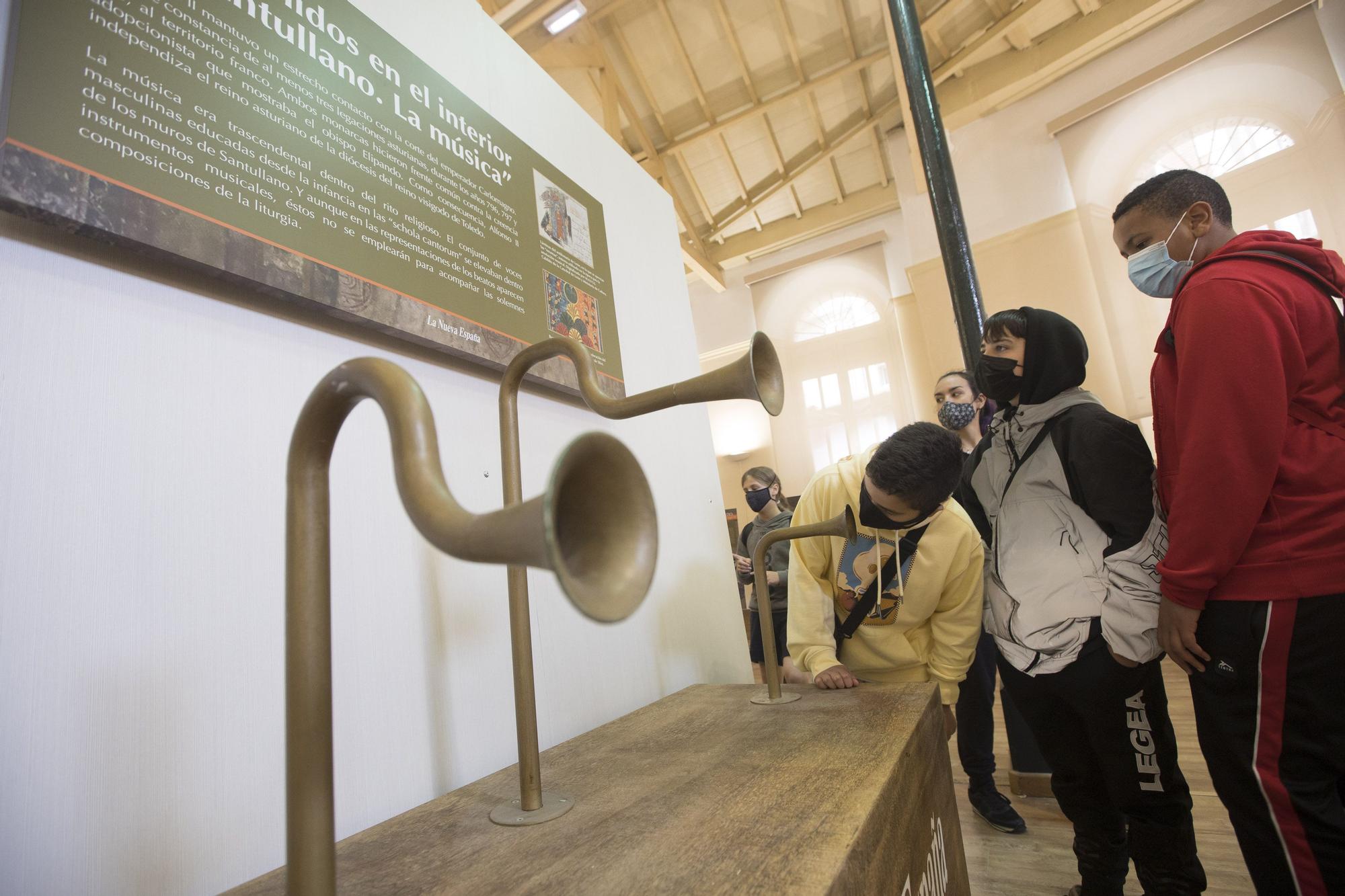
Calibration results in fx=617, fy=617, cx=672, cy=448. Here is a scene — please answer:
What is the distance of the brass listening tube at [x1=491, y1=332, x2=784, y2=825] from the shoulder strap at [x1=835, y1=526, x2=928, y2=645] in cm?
99

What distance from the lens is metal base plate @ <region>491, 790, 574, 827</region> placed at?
2.32ft

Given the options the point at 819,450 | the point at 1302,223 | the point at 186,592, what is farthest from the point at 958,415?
the point at 819,450

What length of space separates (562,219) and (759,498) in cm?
181

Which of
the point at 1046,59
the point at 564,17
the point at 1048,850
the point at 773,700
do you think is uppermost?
the point at 1046,59

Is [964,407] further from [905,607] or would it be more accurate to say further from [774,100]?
[774,100]

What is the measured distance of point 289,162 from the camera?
84 centimetres

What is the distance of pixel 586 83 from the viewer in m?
6.13

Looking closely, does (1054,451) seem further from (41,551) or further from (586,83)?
(586,83)

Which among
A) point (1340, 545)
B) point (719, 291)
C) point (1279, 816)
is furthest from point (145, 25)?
point (719, 291)

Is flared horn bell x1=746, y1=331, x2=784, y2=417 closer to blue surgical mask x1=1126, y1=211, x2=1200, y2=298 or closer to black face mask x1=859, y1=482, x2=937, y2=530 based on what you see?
black face mask x1=859, y1=482, x2=937, y2=530

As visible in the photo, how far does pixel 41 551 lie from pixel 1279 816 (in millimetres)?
1729

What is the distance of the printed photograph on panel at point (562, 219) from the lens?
1.40 meters

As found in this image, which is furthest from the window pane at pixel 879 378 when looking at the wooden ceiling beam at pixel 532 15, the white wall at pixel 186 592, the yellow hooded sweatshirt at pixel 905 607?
the white wall at pixel 186 592

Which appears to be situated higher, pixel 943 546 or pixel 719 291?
pixel 719 291
